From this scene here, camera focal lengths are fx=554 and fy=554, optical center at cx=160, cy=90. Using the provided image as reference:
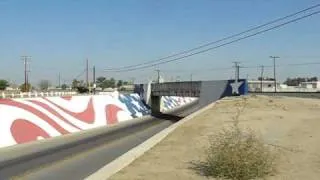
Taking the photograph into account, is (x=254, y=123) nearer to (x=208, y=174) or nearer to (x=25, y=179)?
(x=25, y=179)

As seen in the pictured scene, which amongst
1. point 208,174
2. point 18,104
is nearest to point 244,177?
point 208,174

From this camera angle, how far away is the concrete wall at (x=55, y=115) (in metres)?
42.7

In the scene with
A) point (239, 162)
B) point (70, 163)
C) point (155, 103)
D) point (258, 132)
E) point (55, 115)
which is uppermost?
point (239, 162)

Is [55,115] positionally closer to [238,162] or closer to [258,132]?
[258,132]

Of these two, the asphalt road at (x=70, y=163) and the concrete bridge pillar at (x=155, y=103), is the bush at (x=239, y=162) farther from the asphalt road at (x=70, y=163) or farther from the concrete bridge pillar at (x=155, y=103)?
the concrete bridge pillar at (x=155, y=103)

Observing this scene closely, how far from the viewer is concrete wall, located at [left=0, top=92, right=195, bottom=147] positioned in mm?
42719

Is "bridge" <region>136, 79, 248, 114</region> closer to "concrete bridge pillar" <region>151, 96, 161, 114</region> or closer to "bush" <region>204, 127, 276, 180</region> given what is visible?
"concrete bridge pillar" <region>151, 96, 161, 114</region>

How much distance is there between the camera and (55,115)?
53.6 metres

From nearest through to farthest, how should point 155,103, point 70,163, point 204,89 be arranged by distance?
point 70,163
point 204,89
point 155,103

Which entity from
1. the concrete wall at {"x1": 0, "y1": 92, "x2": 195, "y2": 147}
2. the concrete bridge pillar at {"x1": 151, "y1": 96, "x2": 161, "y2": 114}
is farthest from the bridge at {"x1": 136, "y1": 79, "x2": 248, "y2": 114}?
the concrete wall at {"x1": 0, "y1": 92, "x2": 195, "y2": 147}

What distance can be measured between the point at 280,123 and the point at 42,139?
21.6 metres

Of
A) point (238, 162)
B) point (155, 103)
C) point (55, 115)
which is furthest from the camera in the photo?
point (155, 103)

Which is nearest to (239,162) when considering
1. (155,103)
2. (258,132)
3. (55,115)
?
(258,132)

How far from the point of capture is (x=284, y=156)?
688 inches
